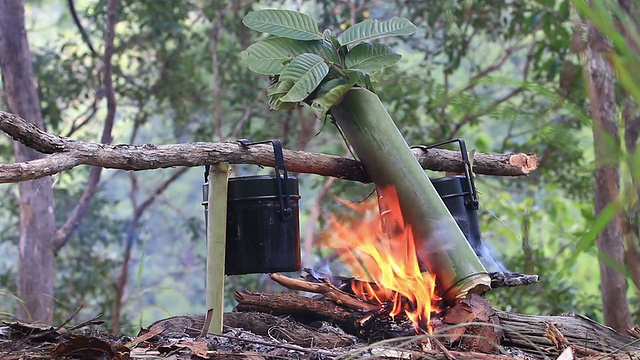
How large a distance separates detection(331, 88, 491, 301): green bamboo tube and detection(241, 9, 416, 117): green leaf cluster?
90 millimetres

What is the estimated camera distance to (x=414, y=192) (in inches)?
96.6

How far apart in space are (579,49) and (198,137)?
19.4 feet

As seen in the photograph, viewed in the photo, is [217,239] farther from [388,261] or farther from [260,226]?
[388,261]

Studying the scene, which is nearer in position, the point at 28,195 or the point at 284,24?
the point at 284,24

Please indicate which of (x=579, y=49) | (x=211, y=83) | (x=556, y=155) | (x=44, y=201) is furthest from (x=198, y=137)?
(x=579, y=49)

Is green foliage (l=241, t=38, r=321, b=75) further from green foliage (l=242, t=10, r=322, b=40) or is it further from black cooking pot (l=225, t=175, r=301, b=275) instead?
black cooking pot (l=225, t=175, r=301, b=275)

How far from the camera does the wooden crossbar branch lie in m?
1.99

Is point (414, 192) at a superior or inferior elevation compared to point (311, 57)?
inferior

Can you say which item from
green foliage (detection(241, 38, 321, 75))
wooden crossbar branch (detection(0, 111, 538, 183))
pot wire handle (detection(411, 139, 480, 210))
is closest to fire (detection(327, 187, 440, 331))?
wooden crossbar branch (detection(0, 111, 538, 183))

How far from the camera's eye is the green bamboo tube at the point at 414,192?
233 centimetres

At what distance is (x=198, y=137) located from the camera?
258 inches

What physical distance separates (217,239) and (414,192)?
0.66m

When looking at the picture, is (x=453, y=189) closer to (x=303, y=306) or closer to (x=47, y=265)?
(x=303, y=306)

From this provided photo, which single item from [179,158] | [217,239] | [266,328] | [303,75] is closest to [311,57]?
[303,75]
